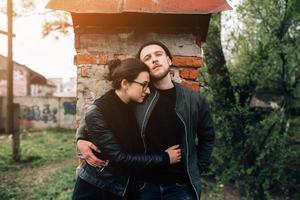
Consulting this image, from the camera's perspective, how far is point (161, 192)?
123 inches

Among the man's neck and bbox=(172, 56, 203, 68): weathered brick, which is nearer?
the man's neck

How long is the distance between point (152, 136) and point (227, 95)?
394 centimetres

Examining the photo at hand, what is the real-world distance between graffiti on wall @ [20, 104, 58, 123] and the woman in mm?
18958

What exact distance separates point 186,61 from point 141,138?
1.10 meters

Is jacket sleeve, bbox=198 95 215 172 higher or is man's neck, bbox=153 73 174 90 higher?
man's neck, bbox=153 73 174 90

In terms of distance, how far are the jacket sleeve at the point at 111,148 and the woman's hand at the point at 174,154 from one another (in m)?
0.08

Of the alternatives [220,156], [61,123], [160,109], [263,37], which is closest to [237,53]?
[263,37]

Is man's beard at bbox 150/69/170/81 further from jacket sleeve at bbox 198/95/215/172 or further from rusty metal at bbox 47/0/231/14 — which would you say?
rusty metal at bbox 47/0/231/14

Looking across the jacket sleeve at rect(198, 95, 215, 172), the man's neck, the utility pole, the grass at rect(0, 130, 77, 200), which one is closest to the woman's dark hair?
the man's neck

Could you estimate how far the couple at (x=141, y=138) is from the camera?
303 cm

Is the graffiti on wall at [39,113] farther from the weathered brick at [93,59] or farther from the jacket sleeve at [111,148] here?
the jacket sleeve at [111,148]

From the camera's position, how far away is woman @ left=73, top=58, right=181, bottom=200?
9.78ft

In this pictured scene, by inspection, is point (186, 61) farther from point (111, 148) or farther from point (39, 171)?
point (39, 171)

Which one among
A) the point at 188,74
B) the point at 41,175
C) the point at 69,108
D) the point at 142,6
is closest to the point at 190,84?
the point at 188,74
